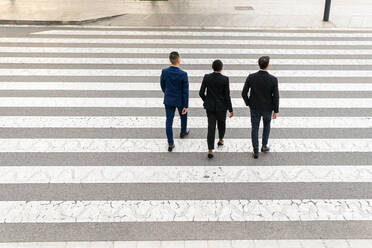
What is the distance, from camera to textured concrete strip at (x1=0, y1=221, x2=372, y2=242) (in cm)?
480

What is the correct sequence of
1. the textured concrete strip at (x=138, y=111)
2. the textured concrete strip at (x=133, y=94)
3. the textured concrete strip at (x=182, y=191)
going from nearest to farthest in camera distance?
the textured concrete strip at (x=182, y=191) → the textured concrete strip at (x=138, y=111) → the textured concrete strip at (x=133, y=94)

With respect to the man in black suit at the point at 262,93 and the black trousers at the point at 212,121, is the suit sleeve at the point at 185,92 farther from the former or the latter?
the man in black suit at the point at 262,93

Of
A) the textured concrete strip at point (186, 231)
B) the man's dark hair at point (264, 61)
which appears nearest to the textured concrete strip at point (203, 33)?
the man's dark hair at point (264, 61)

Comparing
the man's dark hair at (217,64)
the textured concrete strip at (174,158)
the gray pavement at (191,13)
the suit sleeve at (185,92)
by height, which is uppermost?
the man's dark hair at (217,64)

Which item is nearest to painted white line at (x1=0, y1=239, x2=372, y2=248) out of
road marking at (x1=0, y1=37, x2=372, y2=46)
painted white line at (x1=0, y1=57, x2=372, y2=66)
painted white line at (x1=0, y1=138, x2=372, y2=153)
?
painted white line at (x1=0, y1=138, x2=372, y2=153)

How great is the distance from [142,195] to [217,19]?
11637 mm

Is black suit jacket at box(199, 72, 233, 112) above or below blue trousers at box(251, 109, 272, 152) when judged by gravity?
above

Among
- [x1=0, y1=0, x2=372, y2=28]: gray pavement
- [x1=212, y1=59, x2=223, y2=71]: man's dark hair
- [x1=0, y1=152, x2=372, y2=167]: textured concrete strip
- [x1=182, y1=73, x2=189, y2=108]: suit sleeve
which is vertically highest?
[x1=212, y1=59, x2=223, y2=71]: man's dark hair

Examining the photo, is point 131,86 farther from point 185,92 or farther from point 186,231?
point 186,231

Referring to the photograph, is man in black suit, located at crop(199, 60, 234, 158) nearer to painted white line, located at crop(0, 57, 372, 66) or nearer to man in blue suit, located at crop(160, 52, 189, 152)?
man in blue suit, located at crop(160, 52, 189, 152)

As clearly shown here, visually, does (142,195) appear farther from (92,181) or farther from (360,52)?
(360,52)

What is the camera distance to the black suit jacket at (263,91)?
20.0 ft

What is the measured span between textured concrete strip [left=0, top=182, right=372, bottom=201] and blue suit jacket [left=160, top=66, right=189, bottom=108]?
4.65ft

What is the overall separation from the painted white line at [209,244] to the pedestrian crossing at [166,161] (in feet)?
0.06
